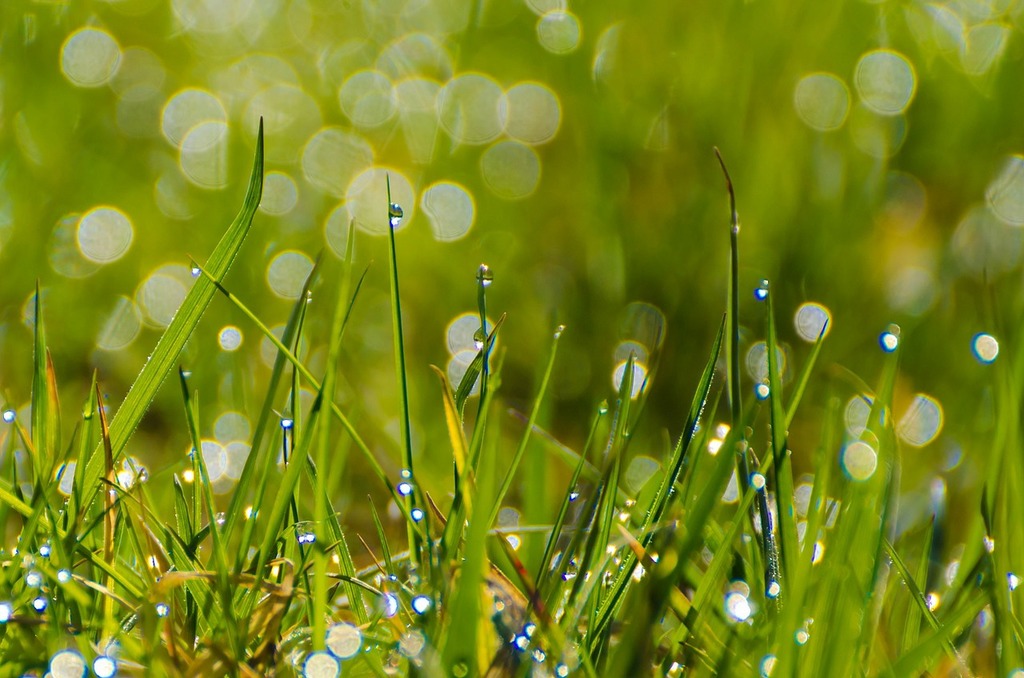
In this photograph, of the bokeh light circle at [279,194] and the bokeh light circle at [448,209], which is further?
the bokeh light circle at [279,194]

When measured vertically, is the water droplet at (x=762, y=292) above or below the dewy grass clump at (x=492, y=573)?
above

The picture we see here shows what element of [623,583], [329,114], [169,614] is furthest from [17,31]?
[623,583]

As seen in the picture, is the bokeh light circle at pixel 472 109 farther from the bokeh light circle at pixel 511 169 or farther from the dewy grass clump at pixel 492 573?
the dewy grass clump at pixel 492 573

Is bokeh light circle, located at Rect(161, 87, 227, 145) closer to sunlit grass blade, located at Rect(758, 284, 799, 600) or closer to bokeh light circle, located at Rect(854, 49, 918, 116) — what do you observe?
bokeh light circle, located at Rect(854, 49, 918, 116)

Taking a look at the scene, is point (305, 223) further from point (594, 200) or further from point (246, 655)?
point (246, 655)

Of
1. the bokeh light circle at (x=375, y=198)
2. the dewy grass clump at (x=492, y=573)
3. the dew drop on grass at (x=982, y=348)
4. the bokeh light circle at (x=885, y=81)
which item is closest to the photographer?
the dewy grass clump at (x=492, y=573)

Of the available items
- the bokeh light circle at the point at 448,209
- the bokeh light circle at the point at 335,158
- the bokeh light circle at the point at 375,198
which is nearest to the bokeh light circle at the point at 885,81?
the bokeh light circle at the point at 448,209

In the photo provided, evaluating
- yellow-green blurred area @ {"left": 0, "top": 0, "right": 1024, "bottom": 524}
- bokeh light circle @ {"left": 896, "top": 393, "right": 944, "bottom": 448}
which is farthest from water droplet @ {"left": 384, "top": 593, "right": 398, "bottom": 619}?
bokeh light circle @ {"left": 896, "top": 393, "right": 944, "bottom": 448}
